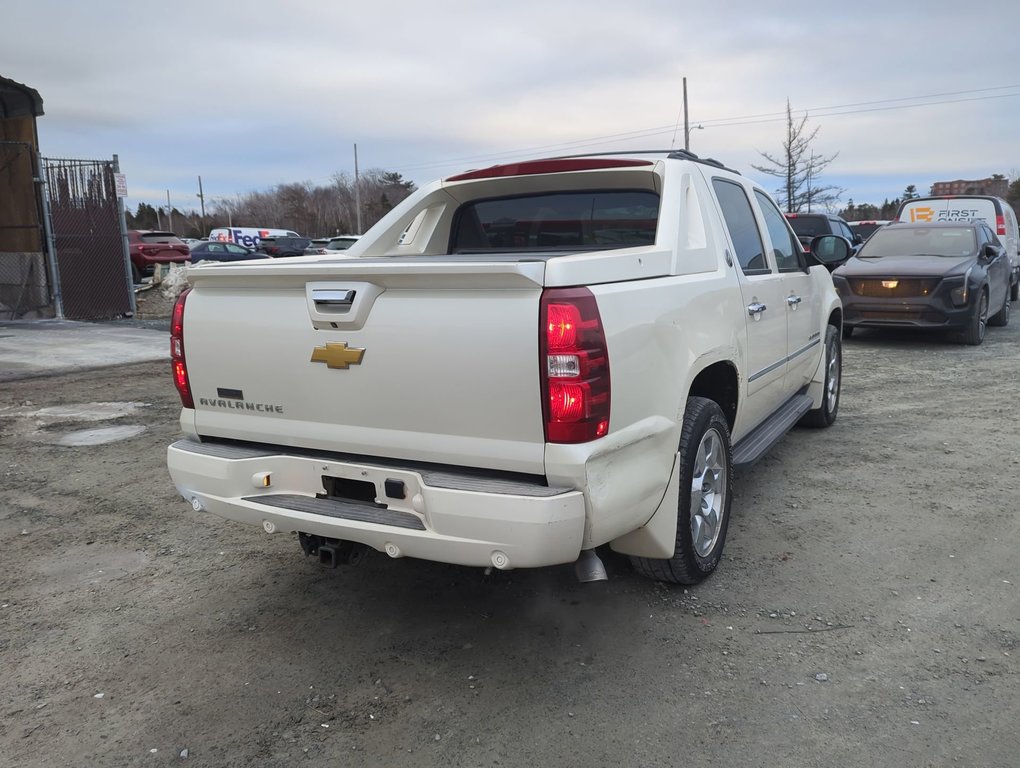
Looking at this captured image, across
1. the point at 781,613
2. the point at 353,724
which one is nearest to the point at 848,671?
the point at 781,613

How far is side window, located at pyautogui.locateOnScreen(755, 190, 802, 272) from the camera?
503 centimetres

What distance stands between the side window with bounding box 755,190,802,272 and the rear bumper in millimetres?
2922

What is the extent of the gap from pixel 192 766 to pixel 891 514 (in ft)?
12.3

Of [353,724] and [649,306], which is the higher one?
[649,306]

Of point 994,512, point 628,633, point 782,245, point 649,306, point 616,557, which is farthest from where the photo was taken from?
point 782,245

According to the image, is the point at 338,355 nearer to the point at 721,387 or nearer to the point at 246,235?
the point at 721,387

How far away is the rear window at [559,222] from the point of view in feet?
13.6

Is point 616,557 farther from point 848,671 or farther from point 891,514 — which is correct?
point 891,514

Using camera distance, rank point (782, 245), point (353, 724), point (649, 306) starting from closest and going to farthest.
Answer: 1. point (353, 724)
2. point (649, 306)
3. point (782, 245)

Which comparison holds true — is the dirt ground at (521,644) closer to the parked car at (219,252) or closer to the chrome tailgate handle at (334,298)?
the chrome tailgate handle at (334,298)

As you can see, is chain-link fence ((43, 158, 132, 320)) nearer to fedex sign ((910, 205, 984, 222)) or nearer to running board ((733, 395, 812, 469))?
running board ((733, 395, 812, 469))

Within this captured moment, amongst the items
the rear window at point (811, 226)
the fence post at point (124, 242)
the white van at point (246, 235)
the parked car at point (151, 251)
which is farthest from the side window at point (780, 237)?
the white van at point (246, 235)

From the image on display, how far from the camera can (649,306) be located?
301 centimetres

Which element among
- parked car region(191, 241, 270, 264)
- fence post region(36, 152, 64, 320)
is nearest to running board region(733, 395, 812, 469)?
fence post region(36, 152, 64, 320)
